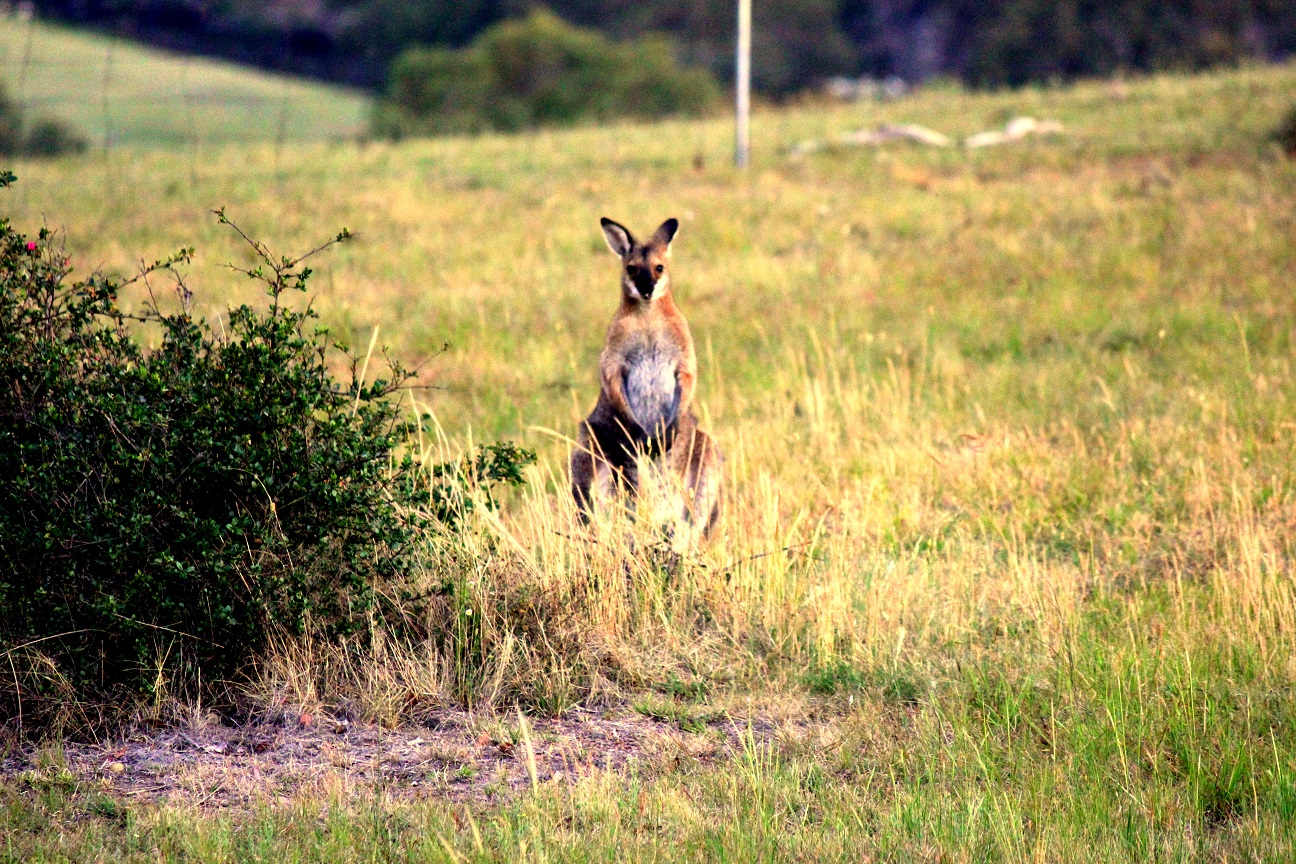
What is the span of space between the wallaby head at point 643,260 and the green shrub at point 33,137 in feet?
72.0

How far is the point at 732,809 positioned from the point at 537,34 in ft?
178

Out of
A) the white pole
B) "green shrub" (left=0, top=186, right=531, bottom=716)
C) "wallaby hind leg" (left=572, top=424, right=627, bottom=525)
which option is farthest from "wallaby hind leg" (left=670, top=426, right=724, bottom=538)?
the white pole

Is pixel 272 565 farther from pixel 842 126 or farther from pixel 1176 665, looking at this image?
pixel 842 126

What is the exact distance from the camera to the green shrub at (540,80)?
2056 inches

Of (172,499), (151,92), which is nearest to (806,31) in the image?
(151,92)

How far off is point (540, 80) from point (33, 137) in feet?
87.1

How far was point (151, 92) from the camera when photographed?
46.8 metres

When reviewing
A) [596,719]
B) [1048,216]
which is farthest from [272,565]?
[1048,216]

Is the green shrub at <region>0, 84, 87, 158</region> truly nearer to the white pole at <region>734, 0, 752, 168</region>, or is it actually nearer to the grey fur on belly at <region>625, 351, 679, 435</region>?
the white pole at <region>734, 0, 752, 168</region>

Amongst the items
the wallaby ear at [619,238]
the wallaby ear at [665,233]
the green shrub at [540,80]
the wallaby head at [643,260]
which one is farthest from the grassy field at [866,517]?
the green shrub at [540,80]

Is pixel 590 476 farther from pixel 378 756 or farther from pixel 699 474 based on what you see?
pixel 378 756

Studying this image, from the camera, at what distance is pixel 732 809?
14.6 feet

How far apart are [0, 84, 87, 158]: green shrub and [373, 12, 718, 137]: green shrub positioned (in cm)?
1545

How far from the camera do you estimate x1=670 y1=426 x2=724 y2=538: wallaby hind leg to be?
23.3 feet
